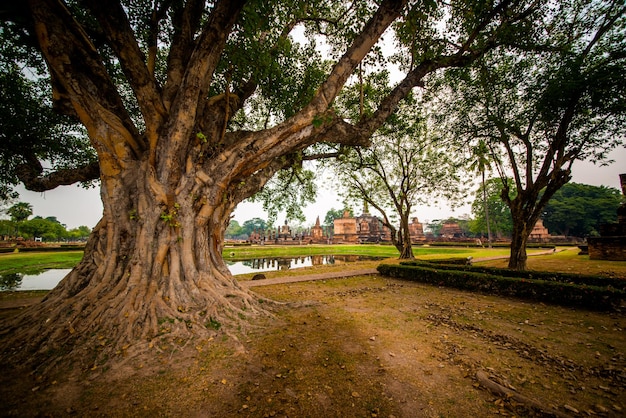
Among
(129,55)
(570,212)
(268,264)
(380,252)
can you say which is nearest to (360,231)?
(380,252)

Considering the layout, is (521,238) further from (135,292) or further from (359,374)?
(135,292)

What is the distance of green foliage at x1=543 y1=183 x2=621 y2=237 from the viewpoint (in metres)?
41.1

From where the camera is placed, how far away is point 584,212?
42.0m

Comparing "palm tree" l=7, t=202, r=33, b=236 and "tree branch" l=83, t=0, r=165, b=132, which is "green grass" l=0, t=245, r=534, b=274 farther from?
"palm tree" l=7, t=202, r=33, b=236

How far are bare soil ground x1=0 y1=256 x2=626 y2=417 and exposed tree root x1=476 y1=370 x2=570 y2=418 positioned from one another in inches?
0.7

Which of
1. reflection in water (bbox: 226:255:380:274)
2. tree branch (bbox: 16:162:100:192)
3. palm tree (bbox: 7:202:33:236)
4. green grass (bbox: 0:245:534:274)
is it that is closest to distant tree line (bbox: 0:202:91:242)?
palm tree (bbox: 7:202:33:236)

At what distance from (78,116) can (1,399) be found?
4792 millimetres

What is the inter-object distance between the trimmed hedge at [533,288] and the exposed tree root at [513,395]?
5787 mm

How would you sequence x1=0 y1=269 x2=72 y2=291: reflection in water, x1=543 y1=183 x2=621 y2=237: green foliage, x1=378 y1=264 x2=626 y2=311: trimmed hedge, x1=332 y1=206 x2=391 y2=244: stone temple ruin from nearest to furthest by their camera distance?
x1=378 y1=264 x2=626 y2=311: trimmed hedge
x1=0 y1=269 x2=72 y2=291: reflection in water
x1=543 y1=183 x2=621 y2=237: green foliage
x1=332 y1=206 x2=391 y2=244: stone temple ruin

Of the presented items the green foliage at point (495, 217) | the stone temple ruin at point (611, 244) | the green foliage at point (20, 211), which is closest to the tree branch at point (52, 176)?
the stone temple ruin at point (611, 244)

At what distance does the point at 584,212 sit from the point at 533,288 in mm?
55667

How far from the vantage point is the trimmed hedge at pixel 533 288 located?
5.82 meters

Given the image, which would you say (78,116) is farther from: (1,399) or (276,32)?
(276,32)

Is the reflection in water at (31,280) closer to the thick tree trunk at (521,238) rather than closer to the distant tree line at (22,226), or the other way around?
the thick tree trunk at (521,238)
